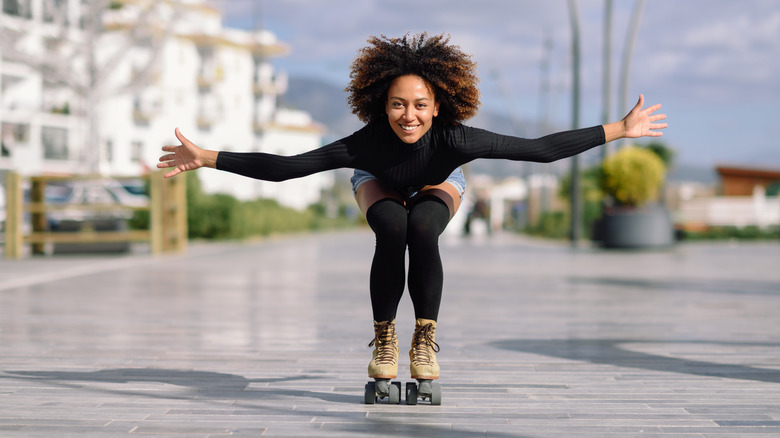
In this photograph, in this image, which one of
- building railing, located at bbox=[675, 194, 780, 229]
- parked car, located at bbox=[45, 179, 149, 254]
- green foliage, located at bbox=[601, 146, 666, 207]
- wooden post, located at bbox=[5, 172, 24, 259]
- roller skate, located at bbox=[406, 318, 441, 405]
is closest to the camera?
roller skate, located at bbox=[406, 318, 441, 405]

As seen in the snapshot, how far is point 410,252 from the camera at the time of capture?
397cm

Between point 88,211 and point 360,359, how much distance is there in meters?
14.1

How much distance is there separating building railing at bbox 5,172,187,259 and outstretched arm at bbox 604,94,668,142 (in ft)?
43.5

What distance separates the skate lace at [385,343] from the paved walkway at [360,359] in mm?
196

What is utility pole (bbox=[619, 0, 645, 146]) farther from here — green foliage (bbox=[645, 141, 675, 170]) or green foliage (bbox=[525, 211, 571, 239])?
green foliage (bbox=[645, 141, 675, 170])

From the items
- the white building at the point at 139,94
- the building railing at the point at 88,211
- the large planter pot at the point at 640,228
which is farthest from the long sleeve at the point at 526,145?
the white building at the point at 139,94

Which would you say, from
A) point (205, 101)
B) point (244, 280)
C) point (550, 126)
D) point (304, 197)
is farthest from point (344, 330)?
point (304, 197)

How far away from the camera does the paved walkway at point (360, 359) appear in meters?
3.54

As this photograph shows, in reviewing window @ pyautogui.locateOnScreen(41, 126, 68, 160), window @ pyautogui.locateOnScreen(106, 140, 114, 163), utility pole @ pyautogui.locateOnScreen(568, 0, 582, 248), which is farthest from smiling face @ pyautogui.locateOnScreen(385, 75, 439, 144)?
window @ pyautogui.locateOnScreen(106, 140, 114, 163)

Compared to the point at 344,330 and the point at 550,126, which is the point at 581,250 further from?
the point at 550,126

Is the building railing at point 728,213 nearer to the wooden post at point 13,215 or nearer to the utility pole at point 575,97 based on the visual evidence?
the utility pole at point 575,97

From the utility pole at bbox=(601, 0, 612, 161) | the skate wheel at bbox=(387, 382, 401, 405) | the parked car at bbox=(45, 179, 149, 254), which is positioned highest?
the utility pole at bbox=(601, 0, 612, 161)

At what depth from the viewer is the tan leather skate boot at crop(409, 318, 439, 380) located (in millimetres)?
3857

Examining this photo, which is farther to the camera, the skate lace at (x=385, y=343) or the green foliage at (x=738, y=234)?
the green foliage at (x=738, y=234)
